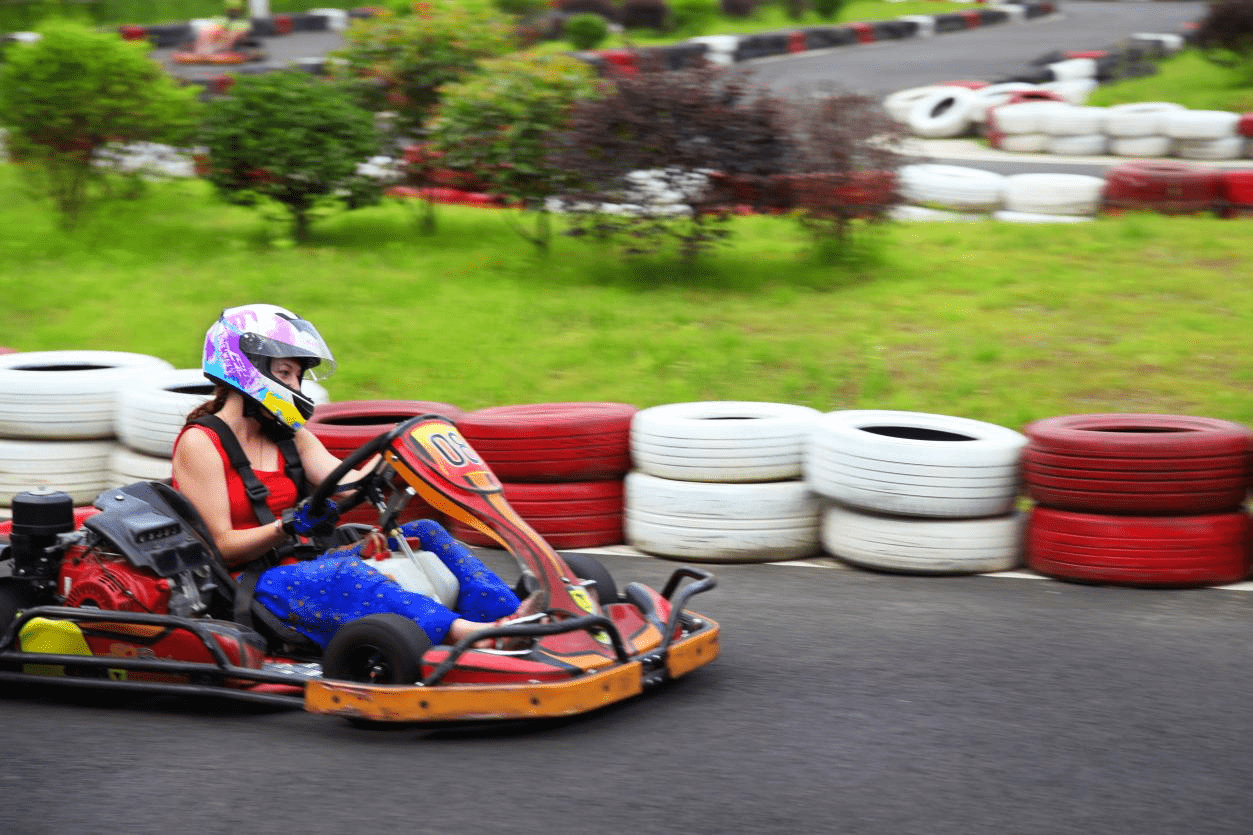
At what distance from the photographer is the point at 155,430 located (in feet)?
21.2

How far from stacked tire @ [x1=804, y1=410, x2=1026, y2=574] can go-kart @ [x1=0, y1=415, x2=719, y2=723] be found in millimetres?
1302

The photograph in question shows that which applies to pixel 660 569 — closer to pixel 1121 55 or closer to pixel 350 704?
pixel 350 704

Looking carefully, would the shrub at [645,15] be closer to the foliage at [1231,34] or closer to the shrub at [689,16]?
the shrub at [689,16]

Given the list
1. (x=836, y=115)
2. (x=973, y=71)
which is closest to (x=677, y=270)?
(x=836, y=115)

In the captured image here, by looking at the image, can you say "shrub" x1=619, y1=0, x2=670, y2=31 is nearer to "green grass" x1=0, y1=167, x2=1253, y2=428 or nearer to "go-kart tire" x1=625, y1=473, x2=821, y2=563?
"green grass" x1=0, y1=167, x2=1253, y2=428

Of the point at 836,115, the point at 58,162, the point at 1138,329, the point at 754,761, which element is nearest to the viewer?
the point at 754,761

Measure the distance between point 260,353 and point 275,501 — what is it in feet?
1.54

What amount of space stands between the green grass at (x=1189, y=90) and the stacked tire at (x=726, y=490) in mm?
13957

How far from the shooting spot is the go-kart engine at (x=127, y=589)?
4.43 metres

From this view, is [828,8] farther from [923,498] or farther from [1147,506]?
[1147,506]

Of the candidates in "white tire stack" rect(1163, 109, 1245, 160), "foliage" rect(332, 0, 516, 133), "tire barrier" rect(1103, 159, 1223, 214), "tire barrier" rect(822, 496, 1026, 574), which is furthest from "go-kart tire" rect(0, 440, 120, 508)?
"white tire stack" rect(1163, 109, 1245, 160)

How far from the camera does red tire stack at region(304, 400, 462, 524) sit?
6.13 meters

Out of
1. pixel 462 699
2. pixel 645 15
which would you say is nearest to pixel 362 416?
pixel 462 699

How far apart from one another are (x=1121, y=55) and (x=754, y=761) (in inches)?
797
